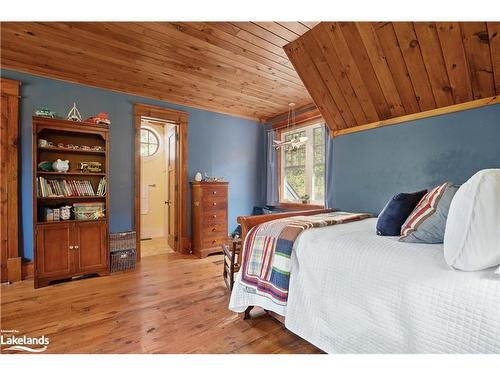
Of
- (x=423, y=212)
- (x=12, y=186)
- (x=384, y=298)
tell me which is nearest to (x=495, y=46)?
(x=423, y=212)

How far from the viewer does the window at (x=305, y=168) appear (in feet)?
12.3

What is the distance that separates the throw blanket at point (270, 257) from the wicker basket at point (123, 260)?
1.96m

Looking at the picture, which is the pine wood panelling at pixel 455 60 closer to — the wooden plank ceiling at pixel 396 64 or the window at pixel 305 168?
the wooden plank ceiling at pixel 396 64

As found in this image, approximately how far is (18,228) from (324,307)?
3.32 metres

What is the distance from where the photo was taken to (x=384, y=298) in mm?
1095


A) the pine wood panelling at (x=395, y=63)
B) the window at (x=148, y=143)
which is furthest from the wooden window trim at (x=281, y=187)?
the window at (x=148, y=143)

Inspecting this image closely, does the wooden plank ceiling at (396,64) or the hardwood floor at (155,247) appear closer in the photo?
the wooden plank ceiling at (396,64)

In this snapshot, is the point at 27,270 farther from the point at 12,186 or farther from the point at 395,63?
the point at 395,63

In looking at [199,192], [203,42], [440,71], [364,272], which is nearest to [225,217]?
[199,192]

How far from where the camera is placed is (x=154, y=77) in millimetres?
2928

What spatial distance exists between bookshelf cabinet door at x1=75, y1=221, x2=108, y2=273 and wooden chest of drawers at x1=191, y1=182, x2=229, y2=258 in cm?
123

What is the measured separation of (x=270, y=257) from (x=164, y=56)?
2.22m

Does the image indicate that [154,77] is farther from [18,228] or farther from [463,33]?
[463,33]

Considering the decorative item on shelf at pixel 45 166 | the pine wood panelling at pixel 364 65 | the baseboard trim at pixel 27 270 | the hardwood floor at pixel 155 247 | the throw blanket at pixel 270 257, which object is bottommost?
the hardwood floor at pixel 155 247
